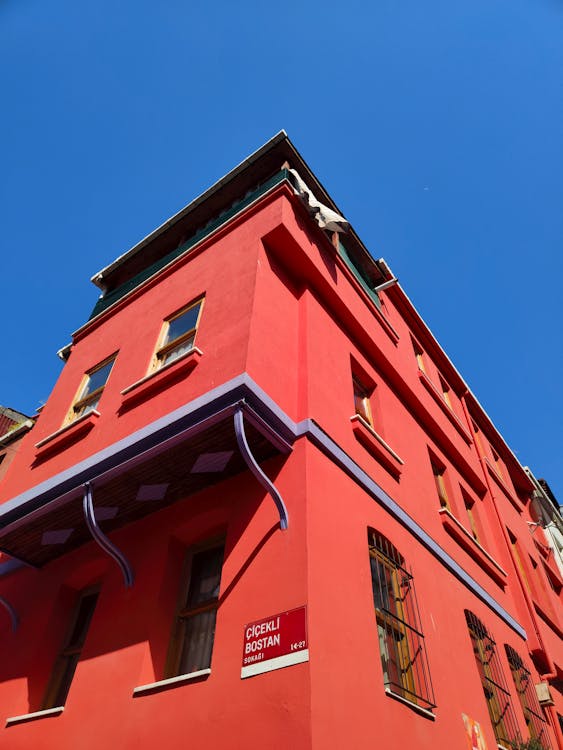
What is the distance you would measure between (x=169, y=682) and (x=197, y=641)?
0.78 meters

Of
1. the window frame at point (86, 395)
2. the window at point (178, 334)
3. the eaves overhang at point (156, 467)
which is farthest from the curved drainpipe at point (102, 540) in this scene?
the window frame at point (86, 395)

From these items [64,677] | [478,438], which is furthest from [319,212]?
[478,438]

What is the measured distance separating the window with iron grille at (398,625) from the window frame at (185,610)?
6.14 feet

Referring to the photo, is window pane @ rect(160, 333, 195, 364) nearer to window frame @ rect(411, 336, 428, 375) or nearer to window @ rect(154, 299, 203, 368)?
window @ rect(154, 299, 203, 368)

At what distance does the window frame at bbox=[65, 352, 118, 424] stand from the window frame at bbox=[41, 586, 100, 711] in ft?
9.43

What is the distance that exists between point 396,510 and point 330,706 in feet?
11.4

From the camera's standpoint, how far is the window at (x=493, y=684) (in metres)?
8.12

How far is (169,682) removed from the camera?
16.9ft

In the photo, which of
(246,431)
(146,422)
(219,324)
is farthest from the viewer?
(219,324)

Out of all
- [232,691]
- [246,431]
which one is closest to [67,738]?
[232,691]

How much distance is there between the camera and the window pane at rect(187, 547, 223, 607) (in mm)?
6266

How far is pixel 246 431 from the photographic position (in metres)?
6.07

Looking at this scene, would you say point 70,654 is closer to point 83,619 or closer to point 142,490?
point 83,619

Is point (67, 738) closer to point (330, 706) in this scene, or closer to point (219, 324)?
point (330, 706)
